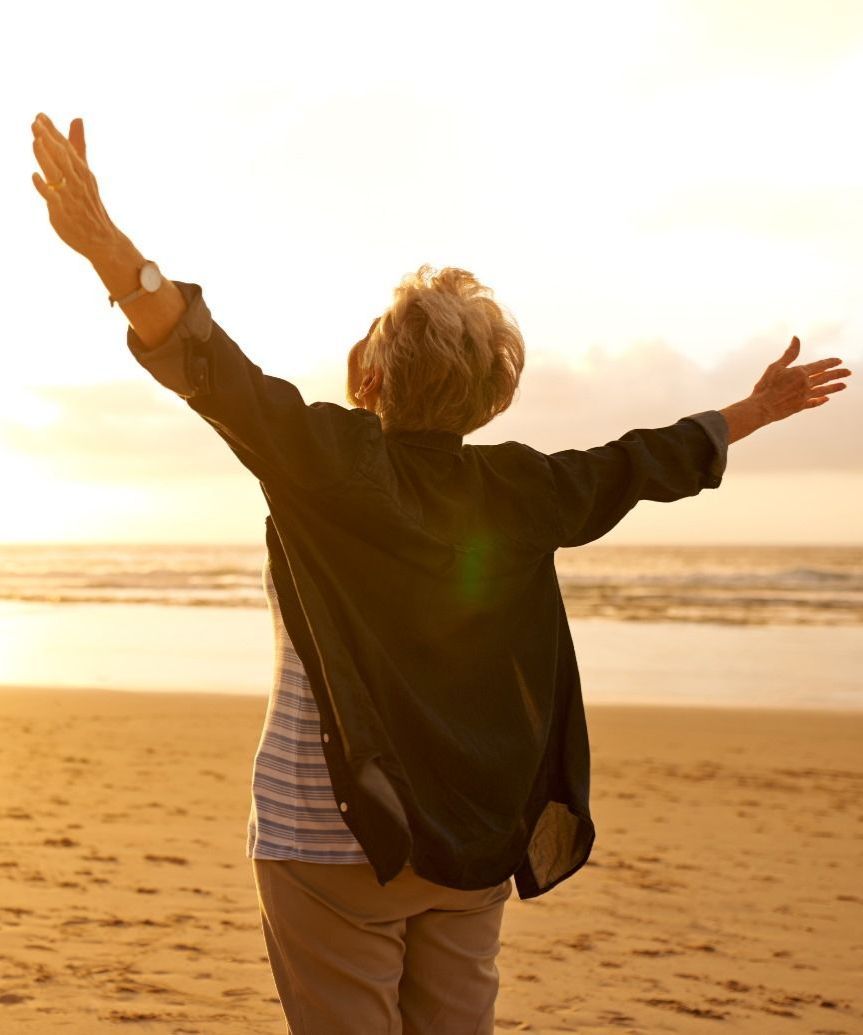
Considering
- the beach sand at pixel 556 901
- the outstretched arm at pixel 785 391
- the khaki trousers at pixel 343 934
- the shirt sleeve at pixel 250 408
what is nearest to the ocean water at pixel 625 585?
the beach sand at pixel 556 901

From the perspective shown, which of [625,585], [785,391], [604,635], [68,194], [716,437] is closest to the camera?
[68,194]

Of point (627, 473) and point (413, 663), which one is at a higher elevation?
point (627, 473)

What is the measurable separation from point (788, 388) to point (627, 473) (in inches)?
19.9

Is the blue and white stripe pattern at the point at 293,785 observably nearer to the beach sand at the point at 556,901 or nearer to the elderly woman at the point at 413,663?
the elderly woman at the point at 413,663

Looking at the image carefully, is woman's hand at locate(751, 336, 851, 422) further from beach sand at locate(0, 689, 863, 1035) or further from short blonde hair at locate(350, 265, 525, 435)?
beach sand at locate(0, 689, 863, 1035)

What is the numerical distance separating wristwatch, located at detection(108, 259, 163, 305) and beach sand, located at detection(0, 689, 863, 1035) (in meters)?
1.09

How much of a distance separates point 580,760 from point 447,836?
0.96ft

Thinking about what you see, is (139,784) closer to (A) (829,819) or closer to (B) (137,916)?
(B) (137,916)

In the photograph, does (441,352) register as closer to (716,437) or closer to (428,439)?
(428,439)

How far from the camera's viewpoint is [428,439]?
1.76m

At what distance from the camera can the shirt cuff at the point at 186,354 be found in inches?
58.3

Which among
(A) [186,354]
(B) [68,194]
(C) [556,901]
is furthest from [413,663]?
(C) [556,901]

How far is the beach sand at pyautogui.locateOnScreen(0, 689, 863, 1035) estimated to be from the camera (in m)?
3.98

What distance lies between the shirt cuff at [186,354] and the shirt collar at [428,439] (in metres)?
0.36
